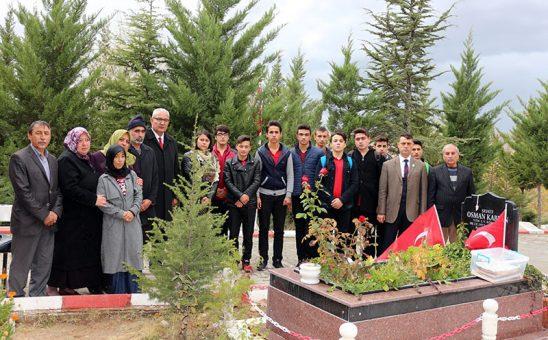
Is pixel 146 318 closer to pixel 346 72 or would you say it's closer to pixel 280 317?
pixel 280 317

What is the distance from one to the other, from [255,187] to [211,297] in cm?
326

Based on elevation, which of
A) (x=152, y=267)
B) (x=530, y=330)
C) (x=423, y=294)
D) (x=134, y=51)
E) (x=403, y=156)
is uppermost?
(x=134, y=51)

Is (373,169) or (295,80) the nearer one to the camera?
(373,169)

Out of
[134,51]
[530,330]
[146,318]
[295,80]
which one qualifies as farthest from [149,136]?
[295,80]

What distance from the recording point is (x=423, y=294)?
14.3 ft

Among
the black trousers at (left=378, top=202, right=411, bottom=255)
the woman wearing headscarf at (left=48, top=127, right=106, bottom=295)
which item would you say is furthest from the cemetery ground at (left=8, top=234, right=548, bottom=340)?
the black trousers at (left=378, top=202, right=411, bottom=255)

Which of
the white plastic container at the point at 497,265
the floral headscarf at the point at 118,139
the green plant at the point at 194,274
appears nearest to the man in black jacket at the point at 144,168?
the floral headscarf at the point at 118,139

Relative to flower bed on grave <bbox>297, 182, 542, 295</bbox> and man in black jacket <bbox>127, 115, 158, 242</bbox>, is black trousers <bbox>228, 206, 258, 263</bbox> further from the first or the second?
flower bed on grave <bbox>297, 182, 542, 295</bbox>

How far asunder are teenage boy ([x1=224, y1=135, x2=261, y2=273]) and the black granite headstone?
2.87 meters

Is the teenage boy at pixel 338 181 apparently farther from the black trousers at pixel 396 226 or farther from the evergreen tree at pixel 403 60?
the evergreen tree at pixel 403 60

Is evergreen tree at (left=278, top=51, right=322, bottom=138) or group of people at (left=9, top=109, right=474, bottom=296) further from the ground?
evergreen tree at (left=278, top=51, right=322, bottom=138)

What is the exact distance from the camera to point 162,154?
21.4ft

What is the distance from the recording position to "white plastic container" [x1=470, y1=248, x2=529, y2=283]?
4.96 meters

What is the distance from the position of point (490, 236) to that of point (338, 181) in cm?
224
